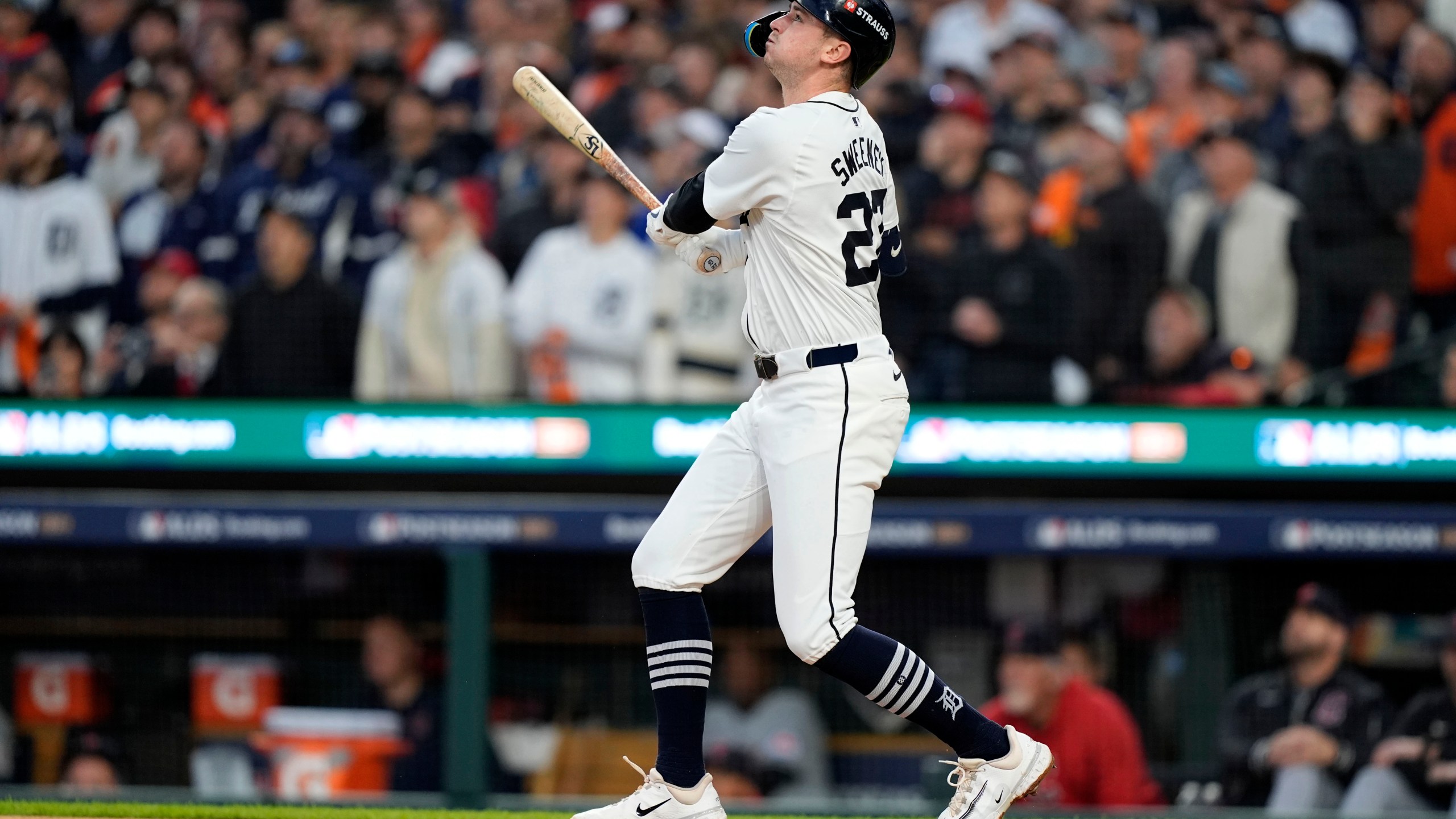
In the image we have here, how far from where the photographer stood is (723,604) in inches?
279

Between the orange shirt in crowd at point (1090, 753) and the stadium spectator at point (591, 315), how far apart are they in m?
2.25

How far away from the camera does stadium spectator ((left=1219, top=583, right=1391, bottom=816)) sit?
6.28 metres

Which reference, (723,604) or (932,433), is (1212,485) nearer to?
(932,433)

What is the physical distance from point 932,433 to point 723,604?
1102mm

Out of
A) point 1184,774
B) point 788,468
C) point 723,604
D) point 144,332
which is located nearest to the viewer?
point 788,468

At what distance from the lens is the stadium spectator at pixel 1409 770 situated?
613 centimetres

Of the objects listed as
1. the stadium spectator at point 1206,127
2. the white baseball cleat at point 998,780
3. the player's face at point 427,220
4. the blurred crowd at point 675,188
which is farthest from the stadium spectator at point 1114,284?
the white baseball cleat at point 998,780

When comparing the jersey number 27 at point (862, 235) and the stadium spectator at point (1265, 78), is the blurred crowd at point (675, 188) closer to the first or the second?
the stadium spectator at point (1265, 78)

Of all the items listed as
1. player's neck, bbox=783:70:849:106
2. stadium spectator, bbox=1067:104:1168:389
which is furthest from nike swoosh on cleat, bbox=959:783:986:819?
stadium spectator, bbox=1067:104:1168:389

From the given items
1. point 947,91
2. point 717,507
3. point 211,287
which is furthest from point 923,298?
point 717,507

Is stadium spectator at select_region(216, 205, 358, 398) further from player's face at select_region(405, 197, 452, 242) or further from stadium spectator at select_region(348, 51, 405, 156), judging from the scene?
stadium spectator at select_region(348, 51, 405, 156)

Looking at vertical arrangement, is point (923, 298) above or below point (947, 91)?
below

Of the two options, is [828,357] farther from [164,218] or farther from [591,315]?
[164,218]

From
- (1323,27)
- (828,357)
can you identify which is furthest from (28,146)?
(1323,27)
